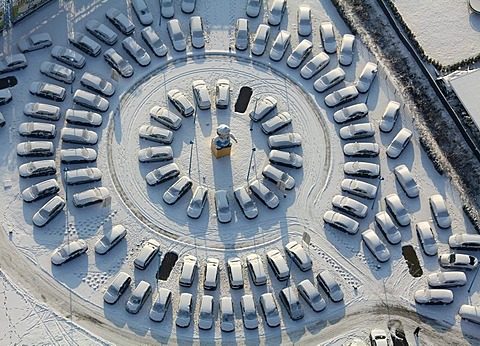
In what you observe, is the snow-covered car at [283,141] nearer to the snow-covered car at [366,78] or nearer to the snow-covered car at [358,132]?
the snow-covered car at [358,132]

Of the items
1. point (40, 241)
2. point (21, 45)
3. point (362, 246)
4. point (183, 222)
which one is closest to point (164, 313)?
point (183, 222)

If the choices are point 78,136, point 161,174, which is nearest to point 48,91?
point 78,136

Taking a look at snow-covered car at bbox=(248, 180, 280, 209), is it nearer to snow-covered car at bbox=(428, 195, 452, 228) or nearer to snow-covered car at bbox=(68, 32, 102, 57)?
snow-covered car at bbox=(428, 195, 452, 228)

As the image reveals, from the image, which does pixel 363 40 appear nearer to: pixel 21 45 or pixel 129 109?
pixel 129 109

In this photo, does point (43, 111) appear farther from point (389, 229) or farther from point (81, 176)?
point (389, 229)

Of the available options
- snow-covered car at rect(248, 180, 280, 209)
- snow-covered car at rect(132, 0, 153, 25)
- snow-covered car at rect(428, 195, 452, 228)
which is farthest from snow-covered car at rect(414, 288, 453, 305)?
snow-covered car at rect(132, 0, 153, 25)

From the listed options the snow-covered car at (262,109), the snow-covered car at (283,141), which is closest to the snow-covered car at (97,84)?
the snow-covered car at (262,109)
